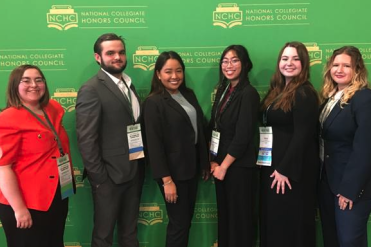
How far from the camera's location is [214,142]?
7.21 feet

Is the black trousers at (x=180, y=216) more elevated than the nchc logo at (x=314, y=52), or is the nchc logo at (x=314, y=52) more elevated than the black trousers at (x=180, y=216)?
the nchc logo at (x=314, y=52)

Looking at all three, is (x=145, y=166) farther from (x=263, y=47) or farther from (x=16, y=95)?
(x=263, y=47)

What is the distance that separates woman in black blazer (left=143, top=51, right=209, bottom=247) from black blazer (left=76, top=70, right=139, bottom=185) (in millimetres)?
171

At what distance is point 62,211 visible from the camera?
1.92 meters

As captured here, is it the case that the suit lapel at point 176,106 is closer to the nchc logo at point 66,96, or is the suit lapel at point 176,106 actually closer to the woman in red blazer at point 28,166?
the woman in red blazer at point 28,166

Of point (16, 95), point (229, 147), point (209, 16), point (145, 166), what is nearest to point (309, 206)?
point (229, 147)

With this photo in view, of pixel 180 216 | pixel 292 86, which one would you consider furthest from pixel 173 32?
pixel 180 216

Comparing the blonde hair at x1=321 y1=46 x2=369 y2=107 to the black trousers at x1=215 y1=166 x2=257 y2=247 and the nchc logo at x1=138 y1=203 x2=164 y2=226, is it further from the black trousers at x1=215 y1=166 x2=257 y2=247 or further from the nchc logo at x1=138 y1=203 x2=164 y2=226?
the nchc logo at x1=138 y1=203 x2=164 y2=226

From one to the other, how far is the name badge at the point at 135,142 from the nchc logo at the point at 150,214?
2.31 ft

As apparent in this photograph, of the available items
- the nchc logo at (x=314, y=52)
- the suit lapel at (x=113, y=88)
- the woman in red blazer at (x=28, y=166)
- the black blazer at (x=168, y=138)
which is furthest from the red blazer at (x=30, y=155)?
the nchc logo at (x=314, y=52)

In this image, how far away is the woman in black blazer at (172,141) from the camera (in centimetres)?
202

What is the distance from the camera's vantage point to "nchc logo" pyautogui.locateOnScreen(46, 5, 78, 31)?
2416 mm

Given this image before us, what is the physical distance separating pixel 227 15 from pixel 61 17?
54.2 inches

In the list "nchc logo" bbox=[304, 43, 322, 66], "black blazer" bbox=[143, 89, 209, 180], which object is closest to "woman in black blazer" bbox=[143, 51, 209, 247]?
"black blazer" bbox=[143, 89, 209, 180]
